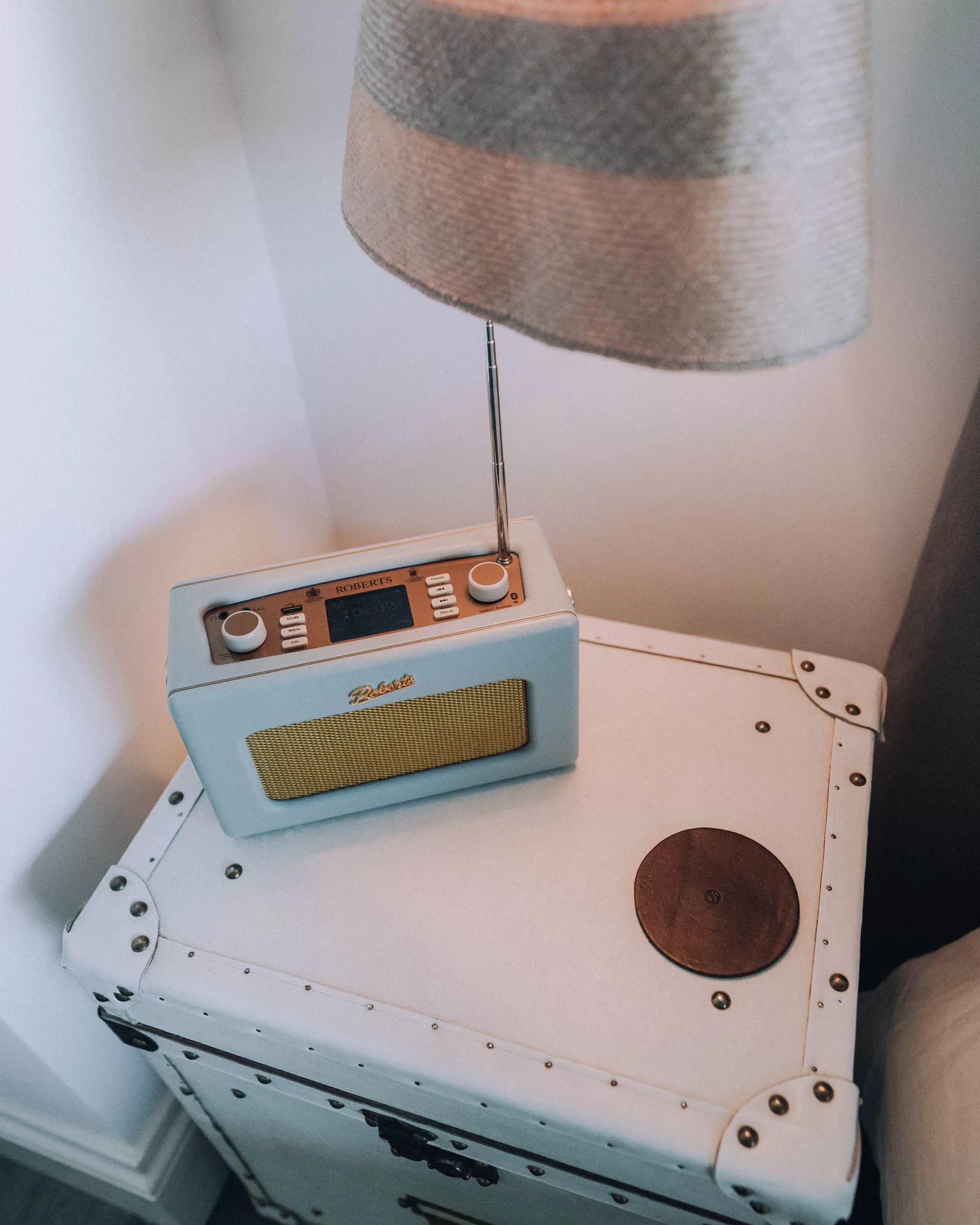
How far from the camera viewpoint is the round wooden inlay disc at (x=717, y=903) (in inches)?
26.0

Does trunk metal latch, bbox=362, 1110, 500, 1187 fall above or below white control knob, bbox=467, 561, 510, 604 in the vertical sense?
below

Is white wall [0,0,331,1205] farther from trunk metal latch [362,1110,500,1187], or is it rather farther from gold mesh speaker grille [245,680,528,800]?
trunk metal latch [362,1110,500,1187]

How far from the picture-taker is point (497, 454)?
0.66 m

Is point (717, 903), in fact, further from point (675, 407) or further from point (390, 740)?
point (675, 407)

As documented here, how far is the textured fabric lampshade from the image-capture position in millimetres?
342

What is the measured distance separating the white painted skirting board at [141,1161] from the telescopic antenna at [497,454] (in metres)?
0.81

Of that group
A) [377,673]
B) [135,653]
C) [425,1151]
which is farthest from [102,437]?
[425,1151]

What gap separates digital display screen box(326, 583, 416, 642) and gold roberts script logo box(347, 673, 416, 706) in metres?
0.04

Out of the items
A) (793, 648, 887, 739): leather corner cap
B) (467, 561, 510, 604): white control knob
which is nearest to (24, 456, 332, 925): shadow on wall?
(467, 561, 510, 604): white control knob

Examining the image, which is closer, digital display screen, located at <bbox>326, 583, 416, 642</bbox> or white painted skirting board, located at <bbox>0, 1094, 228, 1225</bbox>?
digital display screen, located at <bbox>326, 583, 416, 642</bbox>

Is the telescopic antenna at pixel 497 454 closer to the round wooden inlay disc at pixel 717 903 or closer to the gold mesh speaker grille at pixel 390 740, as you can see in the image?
the gold mesh speaker grille at pixel 390 740

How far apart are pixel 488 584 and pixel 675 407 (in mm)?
352

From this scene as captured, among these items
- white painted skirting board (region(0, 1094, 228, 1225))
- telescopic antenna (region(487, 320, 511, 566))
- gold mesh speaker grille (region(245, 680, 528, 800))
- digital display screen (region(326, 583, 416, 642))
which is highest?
telescopic antenna (region(487, 320, 511, 566))

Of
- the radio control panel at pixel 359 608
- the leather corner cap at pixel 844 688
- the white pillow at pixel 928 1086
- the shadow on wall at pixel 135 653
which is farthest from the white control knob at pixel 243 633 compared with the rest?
the white pillow at pixel 928 1086
